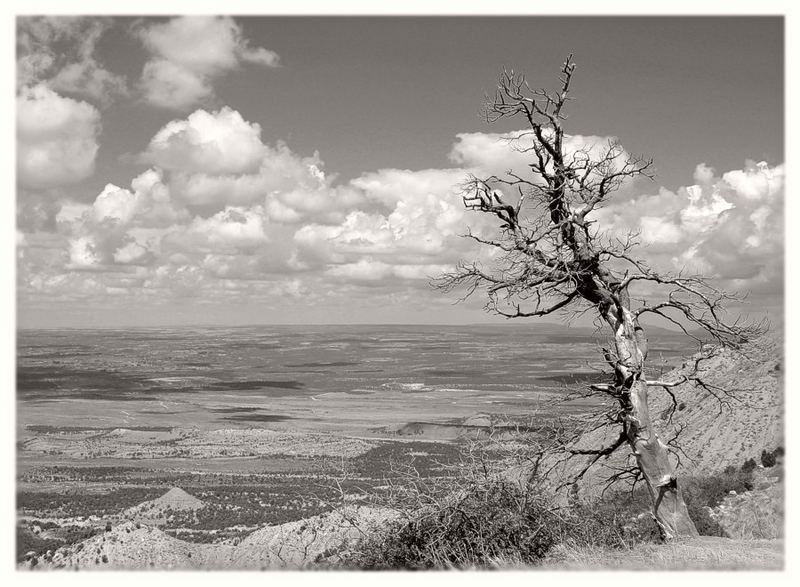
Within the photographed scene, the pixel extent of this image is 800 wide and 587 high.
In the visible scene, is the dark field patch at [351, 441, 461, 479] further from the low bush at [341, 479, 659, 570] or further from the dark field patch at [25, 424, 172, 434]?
the low bush at [341, 479, 659, 570]

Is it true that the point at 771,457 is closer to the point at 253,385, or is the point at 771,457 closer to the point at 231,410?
the point at 231,410

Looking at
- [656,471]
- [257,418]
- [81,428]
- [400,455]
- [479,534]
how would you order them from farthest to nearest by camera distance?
1. [257,418]
2. [81,428]
3. [400,455]
4. [656,471]
5. [479,534]

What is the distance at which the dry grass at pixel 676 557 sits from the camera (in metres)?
7.07

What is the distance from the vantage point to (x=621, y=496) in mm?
23188

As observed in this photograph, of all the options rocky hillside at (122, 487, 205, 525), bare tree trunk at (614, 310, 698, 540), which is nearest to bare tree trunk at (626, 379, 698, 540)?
bare tree trunk at (614, 310, 698, 540)

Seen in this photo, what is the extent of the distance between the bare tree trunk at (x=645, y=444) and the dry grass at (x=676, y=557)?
14.4 inches

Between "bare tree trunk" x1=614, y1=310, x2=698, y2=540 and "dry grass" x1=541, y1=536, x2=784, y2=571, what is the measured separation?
0.37 meters

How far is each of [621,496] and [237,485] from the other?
53.1 metres

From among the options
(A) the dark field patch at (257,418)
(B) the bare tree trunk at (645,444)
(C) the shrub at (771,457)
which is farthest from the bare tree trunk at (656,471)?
(A) the dark field patch at (257,418)

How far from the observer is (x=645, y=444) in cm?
934

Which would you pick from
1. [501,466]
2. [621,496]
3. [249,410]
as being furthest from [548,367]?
[501,466]

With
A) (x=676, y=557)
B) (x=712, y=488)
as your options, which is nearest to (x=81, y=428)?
(x=712, y=488)

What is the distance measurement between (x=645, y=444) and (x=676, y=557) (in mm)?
1983

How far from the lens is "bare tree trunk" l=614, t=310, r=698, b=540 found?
9.18 m
